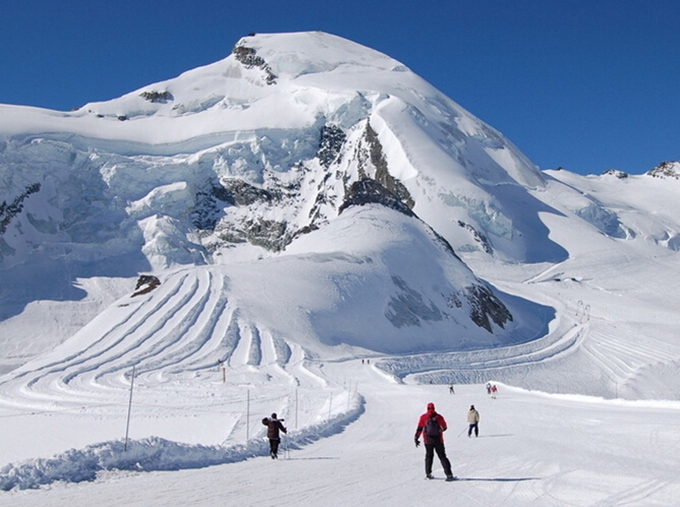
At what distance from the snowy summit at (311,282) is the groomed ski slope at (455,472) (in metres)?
0.16

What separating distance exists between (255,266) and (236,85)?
316 feet

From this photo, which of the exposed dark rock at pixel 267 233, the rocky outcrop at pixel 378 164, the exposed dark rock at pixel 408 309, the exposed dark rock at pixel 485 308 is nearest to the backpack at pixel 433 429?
the exposed dark rock at pixel 408 309

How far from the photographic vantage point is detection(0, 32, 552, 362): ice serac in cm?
6084

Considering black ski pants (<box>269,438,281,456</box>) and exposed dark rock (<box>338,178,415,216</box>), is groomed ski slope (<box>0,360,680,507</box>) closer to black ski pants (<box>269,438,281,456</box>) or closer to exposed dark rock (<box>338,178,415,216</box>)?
black ski pants (<box>269,438,281,456</box>)

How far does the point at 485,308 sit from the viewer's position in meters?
65.5

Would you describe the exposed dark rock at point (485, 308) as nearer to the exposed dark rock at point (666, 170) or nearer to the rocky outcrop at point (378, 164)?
the rocky outcrop at point (378, 164)

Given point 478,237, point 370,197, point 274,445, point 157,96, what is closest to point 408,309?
point 370,197

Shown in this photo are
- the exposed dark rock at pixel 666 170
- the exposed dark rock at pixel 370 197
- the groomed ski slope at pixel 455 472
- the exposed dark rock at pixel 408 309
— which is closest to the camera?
the groomed ski slope at pixel 455 472

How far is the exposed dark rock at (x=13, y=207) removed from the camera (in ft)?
291

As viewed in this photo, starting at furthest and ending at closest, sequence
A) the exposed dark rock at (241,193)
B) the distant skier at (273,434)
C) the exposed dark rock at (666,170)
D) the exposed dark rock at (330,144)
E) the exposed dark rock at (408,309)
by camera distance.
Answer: the exposed dark rock at (666,170) → the exposed dark rock at (330,144) → the exposed dark rock at (241,193) → the exposed dark rock at (408,309) → the distant skier at (273,434)

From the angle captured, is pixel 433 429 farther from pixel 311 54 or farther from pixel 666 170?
pixel 666 170

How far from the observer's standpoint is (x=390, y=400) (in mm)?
28625

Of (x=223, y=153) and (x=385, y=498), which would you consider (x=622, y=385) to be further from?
(x=223, y=153)

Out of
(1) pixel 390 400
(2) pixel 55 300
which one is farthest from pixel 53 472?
(2) pixel 55 300
